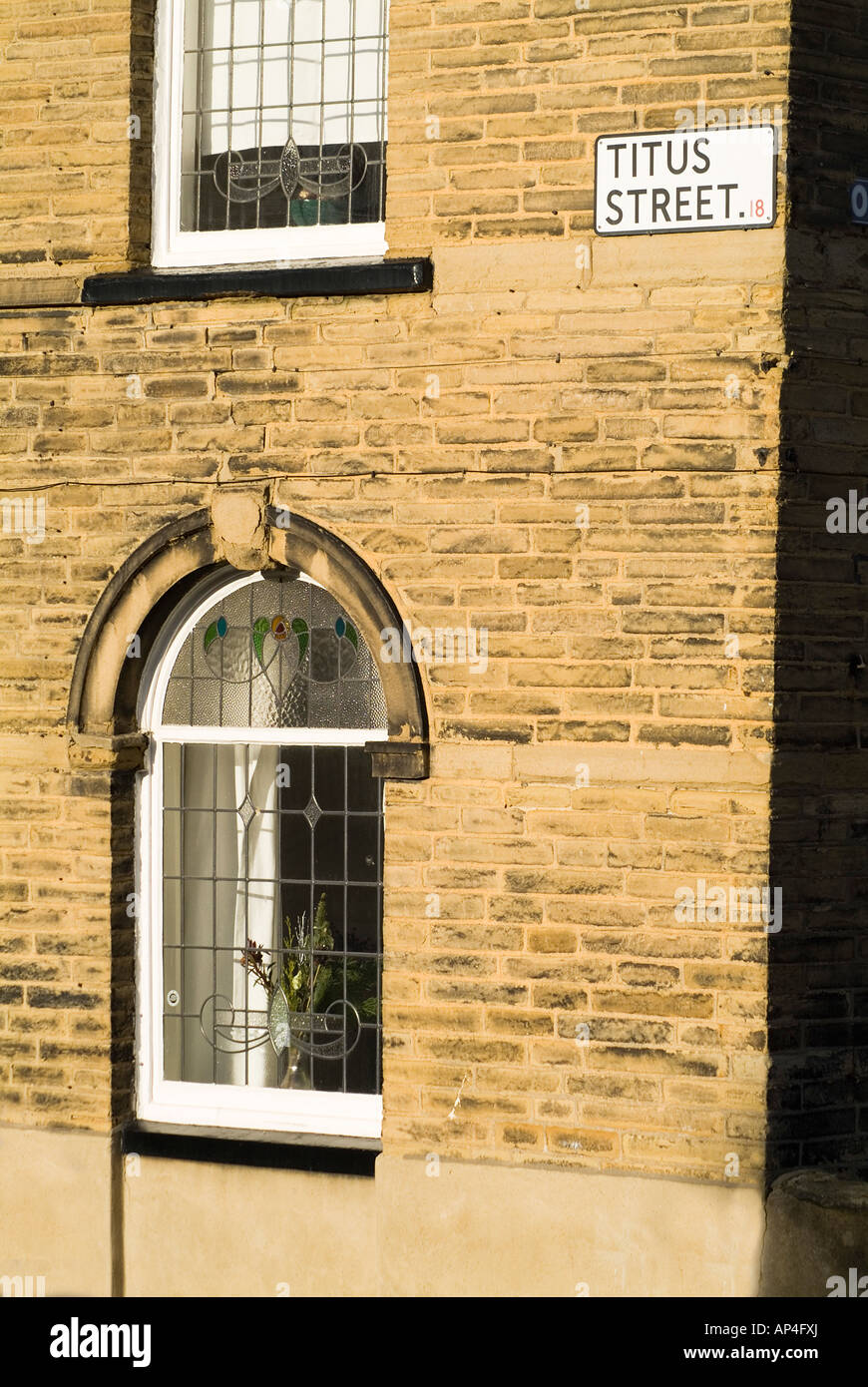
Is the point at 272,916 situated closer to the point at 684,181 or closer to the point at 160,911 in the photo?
the point at 160,911

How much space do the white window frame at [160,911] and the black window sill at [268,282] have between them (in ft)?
4.04

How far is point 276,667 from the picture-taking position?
7535 millimetres

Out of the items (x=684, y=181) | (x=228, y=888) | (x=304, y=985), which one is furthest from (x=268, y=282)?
(x=304, y=985)

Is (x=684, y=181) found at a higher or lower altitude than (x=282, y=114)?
lower

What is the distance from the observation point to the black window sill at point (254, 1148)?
23.5ft

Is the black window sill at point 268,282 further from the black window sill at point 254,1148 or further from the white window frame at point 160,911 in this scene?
the black window sill at point 254,1148

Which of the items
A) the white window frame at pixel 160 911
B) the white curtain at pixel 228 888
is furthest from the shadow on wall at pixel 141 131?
the white curtain at pixel 228 888

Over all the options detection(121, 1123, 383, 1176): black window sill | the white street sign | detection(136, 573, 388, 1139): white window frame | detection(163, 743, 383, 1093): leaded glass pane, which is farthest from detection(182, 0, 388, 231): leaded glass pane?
detection(121, 1123, 383, 1176): black window sill

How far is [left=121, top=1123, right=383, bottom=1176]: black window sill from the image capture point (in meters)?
7.17

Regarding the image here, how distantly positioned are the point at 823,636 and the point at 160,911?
10.4 feet

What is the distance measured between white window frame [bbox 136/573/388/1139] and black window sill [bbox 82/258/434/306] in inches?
48.4

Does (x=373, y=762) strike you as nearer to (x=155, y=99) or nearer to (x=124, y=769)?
(x=124, y=769)

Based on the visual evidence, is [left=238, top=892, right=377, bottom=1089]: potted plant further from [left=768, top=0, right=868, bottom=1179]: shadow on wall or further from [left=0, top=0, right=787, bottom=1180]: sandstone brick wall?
[left=768, top=0, right=868, bottom=1179]: shadow on wall

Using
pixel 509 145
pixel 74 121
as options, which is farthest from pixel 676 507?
pixel 74 121
